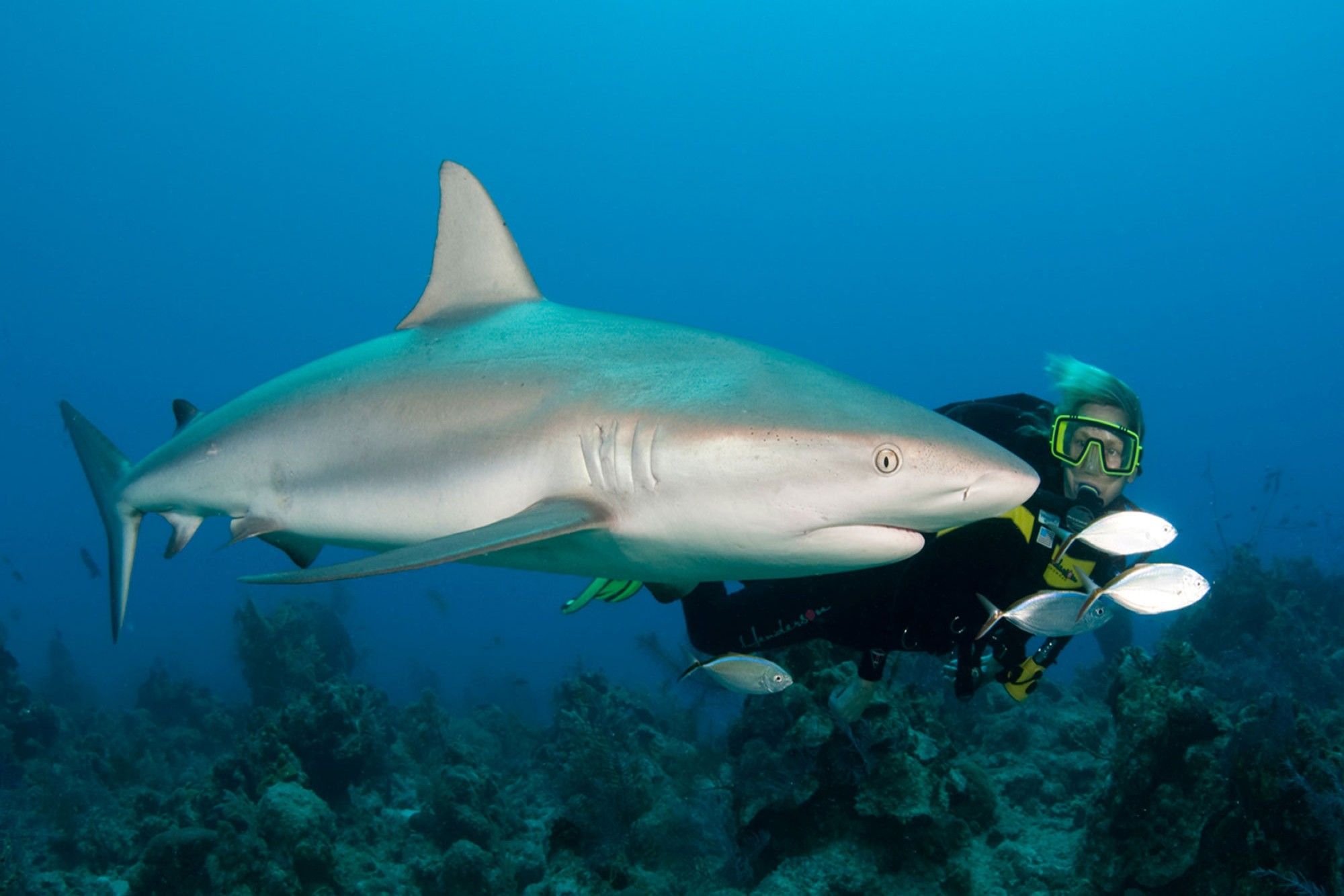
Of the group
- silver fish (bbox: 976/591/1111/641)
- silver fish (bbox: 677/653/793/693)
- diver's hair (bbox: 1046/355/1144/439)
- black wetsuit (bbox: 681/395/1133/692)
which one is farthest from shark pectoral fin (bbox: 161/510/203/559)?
diver's hair (bbox: 1046/355/1144/439)

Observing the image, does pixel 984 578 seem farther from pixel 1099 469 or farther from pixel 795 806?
pixel 795 806

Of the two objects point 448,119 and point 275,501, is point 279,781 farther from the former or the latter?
point 448,119

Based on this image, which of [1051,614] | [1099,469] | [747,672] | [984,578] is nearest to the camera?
[1051,614]

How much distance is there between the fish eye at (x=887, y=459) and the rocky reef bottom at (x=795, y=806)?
3.42 m

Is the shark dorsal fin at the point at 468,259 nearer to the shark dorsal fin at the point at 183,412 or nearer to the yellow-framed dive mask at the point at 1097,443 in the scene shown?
the shark dorsal fin at the point at 183,412

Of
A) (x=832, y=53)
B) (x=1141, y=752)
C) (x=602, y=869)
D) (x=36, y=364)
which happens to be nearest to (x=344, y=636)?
(x=602, y=869)

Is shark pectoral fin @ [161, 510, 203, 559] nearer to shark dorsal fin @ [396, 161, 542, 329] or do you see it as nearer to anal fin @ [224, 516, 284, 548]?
anal fin @ [224, 516, 284, 548]

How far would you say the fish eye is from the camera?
2.09 meters

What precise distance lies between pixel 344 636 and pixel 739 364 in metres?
23.0

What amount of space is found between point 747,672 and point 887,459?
2.72 m

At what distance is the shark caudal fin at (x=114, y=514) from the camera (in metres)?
4.27

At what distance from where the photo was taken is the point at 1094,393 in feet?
15.4

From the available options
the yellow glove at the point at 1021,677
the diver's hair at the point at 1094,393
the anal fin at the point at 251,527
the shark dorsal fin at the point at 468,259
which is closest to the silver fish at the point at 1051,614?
the yellow glove at the point at 1021,677

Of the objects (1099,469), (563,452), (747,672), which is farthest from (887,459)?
(1099,469)
